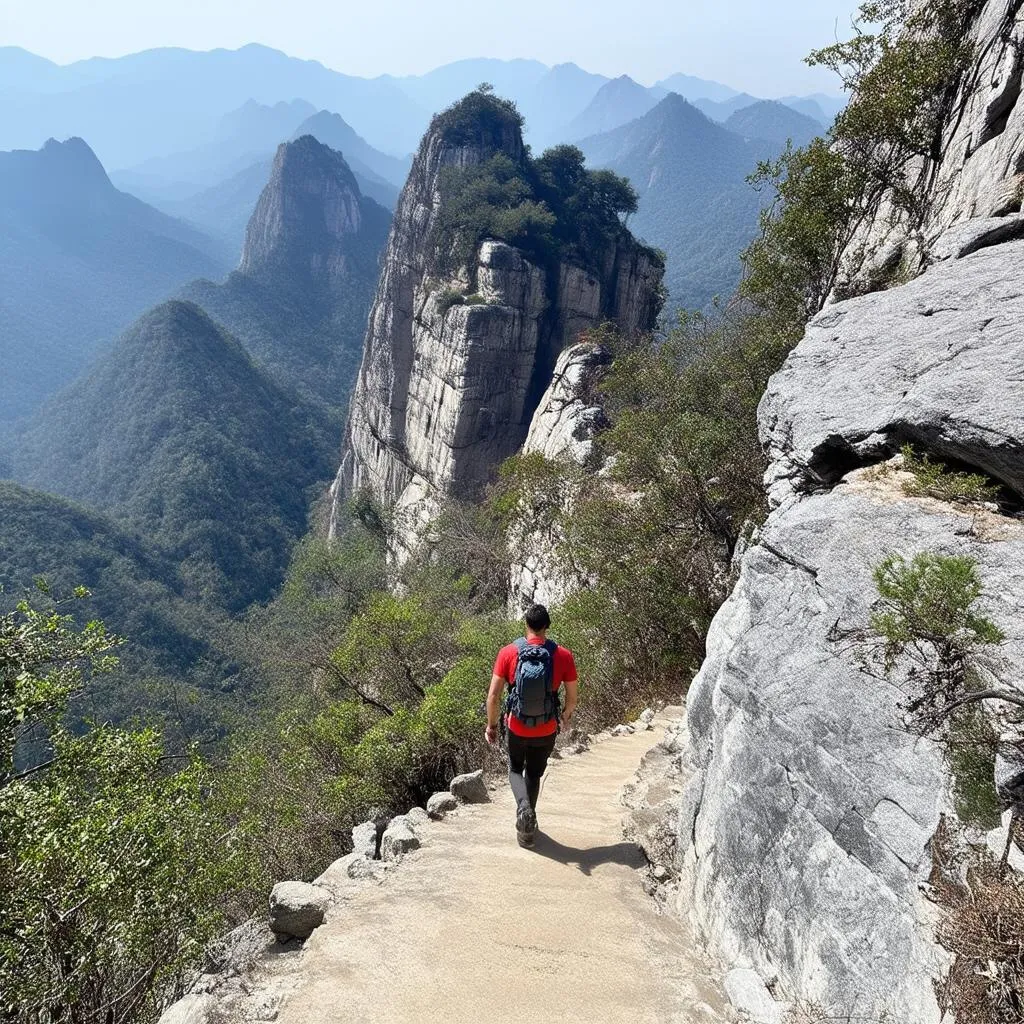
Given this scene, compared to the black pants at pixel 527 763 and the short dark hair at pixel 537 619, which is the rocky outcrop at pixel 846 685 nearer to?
the black pants at pixel 527 763

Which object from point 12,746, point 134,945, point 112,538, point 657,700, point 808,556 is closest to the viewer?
point 808,556

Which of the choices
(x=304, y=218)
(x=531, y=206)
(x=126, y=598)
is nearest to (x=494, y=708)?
(x=531, y=206)

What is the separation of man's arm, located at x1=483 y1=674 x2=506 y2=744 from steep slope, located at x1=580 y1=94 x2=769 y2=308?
80.9 meters

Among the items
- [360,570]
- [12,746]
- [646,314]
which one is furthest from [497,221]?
[12,746]

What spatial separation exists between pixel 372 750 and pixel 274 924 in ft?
15.5

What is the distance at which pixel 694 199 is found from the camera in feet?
488

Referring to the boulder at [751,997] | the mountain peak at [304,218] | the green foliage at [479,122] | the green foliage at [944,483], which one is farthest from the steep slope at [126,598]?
the mountain peak at [304,218]

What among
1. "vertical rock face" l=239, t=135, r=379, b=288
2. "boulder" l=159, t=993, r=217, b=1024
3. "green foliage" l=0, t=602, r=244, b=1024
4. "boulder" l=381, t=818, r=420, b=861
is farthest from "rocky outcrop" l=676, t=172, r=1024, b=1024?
"vertical rock face" l=239, t=135, r=379, b=288

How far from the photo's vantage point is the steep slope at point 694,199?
335 ft

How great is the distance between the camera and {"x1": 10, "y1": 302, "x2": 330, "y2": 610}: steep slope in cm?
6700

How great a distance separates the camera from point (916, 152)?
11.4 m

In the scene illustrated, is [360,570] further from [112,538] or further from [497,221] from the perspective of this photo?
[112,538]

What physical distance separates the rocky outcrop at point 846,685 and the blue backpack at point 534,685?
48.3 inches

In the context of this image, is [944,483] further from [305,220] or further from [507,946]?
[305,220]
